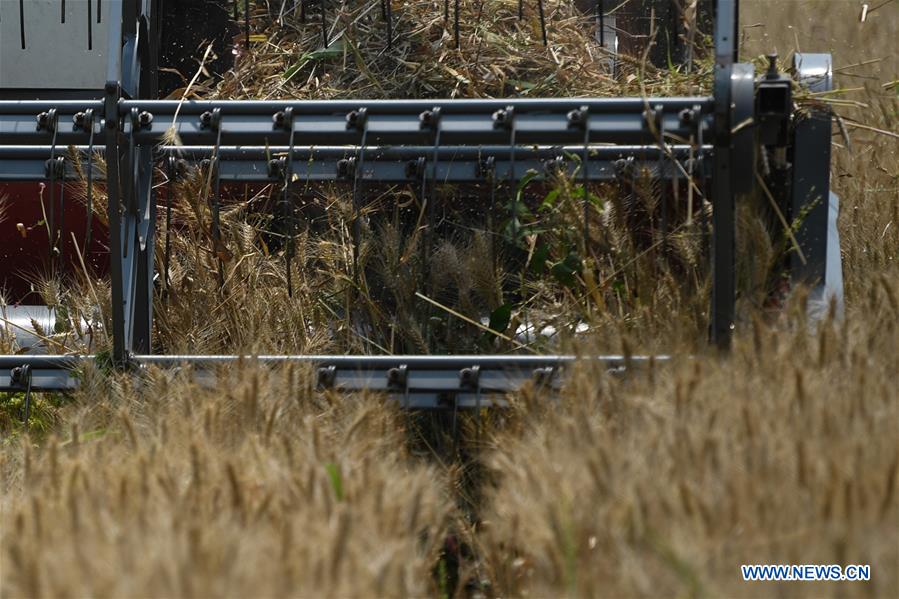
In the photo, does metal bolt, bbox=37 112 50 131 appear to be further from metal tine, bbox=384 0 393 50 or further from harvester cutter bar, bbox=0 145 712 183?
metal tine, bbox=384 0 393 50

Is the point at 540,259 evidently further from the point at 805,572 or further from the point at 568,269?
the point at 805,572

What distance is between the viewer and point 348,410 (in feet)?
7.91

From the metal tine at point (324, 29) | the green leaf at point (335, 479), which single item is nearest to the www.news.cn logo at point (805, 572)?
the green leaf at point (335, 479)

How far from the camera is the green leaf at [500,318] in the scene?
10.7ft

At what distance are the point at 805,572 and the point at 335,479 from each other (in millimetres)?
744

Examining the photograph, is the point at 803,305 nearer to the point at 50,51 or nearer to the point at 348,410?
the point at 348,410

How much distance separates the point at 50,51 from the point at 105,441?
11.0 ft

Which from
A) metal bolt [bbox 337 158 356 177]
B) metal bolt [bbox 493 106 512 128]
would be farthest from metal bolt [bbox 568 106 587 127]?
metal bolt [bbox 337 158 356 177]

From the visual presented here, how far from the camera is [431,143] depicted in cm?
287

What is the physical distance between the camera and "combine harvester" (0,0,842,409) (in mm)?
2744

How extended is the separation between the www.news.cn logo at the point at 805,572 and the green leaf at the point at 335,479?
0.66m

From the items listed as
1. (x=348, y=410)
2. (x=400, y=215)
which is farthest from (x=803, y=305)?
(x=400, y=215)

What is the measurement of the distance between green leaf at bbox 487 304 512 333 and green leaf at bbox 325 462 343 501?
4.77 ft

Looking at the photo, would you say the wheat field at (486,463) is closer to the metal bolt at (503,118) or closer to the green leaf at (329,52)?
the metal bolt at (503,118)
